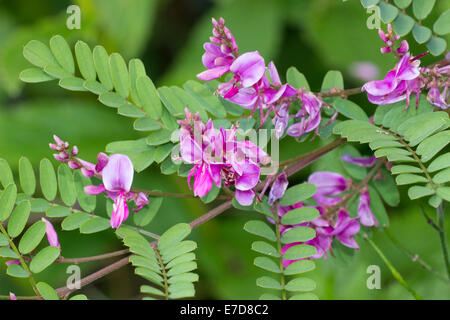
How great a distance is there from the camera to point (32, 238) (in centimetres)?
81

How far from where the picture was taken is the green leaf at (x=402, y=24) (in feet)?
2.88

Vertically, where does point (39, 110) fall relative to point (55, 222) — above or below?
above

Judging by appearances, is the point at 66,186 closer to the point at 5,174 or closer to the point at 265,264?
the point at 5,174

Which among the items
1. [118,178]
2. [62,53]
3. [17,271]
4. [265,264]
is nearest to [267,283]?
[265,264]

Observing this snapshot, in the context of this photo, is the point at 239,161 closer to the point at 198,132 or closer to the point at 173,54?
the point at 198,132

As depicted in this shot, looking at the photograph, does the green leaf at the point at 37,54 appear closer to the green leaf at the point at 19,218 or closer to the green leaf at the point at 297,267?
the green leaf at the point at 19,218

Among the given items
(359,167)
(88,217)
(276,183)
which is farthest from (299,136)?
(88,217)

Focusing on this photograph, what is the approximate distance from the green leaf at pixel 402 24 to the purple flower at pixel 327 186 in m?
0.25

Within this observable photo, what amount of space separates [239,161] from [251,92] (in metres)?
0.12

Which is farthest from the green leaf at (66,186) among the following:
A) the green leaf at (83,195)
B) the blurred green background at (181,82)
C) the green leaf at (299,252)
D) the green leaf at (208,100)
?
the blurred green background at (181,82)

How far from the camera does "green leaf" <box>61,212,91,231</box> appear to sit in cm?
86

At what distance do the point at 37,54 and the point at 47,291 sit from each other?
13.8 inches

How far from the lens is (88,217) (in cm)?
88

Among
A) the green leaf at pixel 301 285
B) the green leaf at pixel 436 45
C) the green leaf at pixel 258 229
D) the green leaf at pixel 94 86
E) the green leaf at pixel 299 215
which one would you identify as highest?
the green leaf at pixel 436 45
